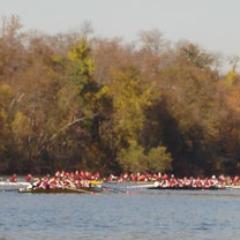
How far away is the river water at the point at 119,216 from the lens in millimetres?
39094

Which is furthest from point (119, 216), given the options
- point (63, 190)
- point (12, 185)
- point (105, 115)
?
point (105, 115)

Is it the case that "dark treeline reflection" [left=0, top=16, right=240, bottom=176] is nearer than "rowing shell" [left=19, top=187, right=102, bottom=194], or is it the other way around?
"rowing shell" [left=19, top=187, right=102, bottom=194]

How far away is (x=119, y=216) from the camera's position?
48562 mm

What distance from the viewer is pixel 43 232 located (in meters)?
38.8

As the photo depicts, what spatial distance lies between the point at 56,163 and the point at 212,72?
1491 inches

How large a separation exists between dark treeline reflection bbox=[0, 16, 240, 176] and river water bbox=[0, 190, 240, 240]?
29852mm

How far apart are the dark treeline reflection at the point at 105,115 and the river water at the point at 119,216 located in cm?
2985

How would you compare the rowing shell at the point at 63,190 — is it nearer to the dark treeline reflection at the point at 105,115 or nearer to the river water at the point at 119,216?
the river water at the point at 119,216

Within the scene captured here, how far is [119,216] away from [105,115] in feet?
182

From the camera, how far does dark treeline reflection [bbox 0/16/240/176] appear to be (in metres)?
99.1

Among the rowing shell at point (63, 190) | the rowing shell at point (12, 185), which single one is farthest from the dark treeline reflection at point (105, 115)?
the rowing shell at point (63, 190)

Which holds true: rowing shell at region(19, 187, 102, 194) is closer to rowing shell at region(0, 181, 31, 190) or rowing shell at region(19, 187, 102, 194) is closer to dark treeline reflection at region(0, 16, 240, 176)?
rowing shell at region(0, 181, 31, 190)

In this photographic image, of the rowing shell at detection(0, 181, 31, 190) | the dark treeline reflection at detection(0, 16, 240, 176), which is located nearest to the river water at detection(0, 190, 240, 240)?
the rowing shell at detection(0, 181, 31, 190)

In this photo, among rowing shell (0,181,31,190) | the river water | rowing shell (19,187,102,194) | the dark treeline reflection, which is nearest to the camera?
the river water
